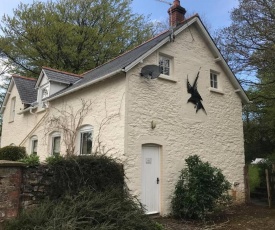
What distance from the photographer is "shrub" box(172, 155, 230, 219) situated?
393 inches

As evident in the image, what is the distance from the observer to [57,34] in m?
26.5

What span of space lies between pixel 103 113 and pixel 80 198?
4252 mm

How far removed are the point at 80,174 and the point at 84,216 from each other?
6.51 feet

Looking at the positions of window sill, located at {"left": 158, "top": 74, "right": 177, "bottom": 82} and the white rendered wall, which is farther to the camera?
window sill, located at {"left": 158, "top": 74, "right": 177, "bottom": 82}

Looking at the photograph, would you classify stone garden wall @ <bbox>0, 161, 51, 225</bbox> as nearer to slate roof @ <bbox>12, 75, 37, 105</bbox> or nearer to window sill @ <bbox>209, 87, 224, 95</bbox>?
window sill @ <bbox>209, 87, 224, 95</bbox>

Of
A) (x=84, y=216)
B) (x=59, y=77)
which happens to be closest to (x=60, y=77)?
(x=59, y=77)

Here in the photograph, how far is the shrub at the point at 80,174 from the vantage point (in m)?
7.95

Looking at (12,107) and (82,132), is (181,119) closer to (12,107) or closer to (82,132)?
(82,132)

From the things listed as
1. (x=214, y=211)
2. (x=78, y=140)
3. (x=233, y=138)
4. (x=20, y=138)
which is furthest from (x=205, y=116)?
(x=20, y=138)

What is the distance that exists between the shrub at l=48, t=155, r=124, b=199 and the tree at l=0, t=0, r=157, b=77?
65.6 ft

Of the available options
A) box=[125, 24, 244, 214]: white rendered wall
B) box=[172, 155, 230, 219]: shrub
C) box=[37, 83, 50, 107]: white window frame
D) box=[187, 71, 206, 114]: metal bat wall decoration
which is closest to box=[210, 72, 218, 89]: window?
box=[125, 24, 244, 214]: white rendered wall

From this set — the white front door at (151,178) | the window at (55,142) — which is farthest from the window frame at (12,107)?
the white front door at (151,178)

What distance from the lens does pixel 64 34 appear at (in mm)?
26500

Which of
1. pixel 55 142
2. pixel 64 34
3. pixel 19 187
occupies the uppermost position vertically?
pixel 64 34
